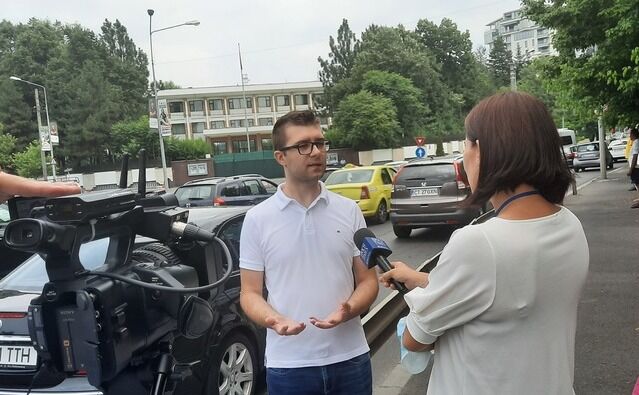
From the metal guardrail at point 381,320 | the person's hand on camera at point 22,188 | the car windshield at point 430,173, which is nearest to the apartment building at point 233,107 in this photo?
the car windshield at point 430,173

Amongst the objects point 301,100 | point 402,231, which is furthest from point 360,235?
point 301,100

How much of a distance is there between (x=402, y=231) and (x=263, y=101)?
68565mm

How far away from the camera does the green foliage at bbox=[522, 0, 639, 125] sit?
33.3 feet

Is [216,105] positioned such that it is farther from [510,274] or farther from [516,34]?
[516,34]

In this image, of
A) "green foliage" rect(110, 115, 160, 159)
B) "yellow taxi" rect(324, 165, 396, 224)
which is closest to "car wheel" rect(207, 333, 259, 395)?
"yellow taxi" rect(324, 165, 396, 224)

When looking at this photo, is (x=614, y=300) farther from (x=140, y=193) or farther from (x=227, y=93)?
(x=227, y=93)

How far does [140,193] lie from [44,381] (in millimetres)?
1697

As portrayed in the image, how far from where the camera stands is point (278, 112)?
79.8 m

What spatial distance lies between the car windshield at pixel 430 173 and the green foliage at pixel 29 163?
50987mm

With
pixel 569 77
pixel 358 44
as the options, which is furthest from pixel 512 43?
pixel 569 77

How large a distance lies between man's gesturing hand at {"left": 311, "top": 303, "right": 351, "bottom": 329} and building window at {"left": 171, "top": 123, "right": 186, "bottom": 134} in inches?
3074

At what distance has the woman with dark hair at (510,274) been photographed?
4.81 ft

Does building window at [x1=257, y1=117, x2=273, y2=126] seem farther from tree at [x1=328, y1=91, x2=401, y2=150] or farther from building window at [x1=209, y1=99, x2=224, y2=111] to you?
tree at [x1=328, y1=91, x2=401, y2=150]

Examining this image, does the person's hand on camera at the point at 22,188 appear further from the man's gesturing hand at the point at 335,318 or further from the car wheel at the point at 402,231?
the car wheel at the point at 402,231
